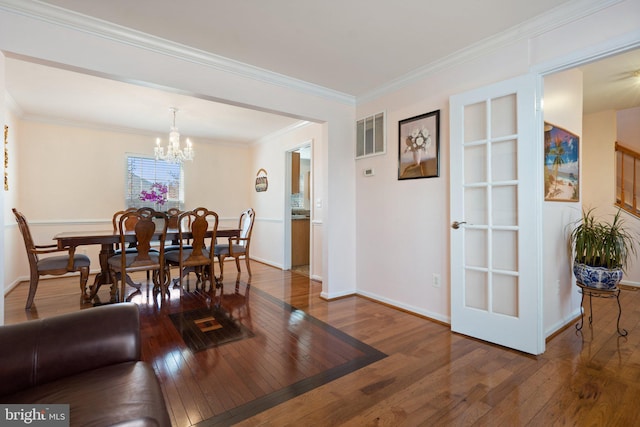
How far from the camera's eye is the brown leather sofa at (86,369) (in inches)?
37.4

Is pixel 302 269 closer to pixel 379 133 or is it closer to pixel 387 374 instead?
pixel 379 133

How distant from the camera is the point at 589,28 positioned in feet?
6.43

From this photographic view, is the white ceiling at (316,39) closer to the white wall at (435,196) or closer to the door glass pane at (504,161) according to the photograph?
the white wall at (435,196)

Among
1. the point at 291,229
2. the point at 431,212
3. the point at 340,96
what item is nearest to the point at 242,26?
the point at 340,96

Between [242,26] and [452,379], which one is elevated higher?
[242,26]

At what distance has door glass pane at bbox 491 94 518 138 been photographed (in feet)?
7.50

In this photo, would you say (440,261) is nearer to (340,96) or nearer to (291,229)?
(340,96)

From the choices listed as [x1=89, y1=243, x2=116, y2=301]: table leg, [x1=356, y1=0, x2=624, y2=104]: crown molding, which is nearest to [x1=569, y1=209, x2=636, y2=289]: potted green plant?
[x1=356, y1=0, x2=624, y2=104]: crown molding

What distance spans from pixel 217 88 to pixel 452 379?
9.77 ft

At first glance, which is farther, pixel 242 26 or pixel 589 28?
pixel 242 26

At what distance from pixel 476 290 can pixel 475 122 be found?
1.43m

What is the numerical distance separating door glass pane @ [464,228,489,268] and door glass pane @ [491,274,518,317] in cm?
15

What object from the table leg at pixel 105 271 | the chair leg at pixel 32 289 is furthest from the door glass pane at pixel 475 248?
the chair leg at pixel 32 289

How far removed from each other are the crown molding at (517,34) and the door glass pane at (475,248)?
1520mm
